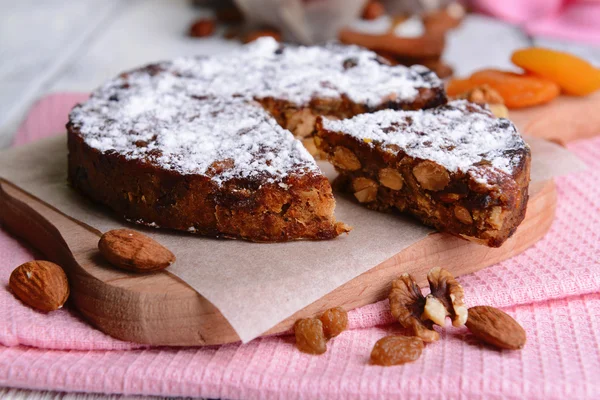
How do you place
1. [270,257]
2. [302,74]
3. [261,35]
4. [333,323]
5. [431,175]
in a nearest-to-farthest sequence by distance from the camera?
1. [333,323]
2. [270,257]
3. [431,175]
4. [302,74]
5. [261,35]

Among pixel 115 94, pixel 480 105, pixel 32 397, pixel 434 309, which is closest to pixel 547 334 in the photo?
pixel 434 309

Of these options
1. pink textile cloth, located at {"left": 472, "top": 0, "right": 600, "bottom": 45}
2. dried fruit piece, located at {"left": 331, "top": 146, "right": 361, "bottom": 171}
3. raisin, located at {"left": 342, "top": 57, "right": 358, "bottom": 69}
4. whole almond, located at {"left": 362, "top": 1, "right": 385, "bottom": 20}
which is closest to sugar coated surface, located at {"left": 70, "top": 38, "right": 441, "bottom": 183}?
raisin, located at {"left": 342, "top": 57, "right": 358, "bottom": 69}

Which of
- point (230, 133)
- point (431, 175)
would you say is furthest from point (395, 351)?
point (230, 133)

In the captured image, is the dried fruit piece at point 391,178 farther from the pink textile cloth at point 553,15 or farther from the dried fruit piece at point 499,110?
the pink textile cloth at point 553,15

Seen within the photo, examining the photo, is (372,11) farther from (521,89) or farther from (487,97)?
(487,97)

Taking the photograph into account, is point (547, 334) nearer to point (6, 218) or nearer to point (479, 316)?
point (479, 316)

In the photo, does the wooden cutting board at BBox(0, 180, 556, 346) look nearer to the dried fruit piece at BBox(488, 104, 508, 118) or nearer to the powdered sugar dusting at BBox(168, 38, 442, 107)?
the dried fruit piece at BBox(488, 104, 508, 118)
